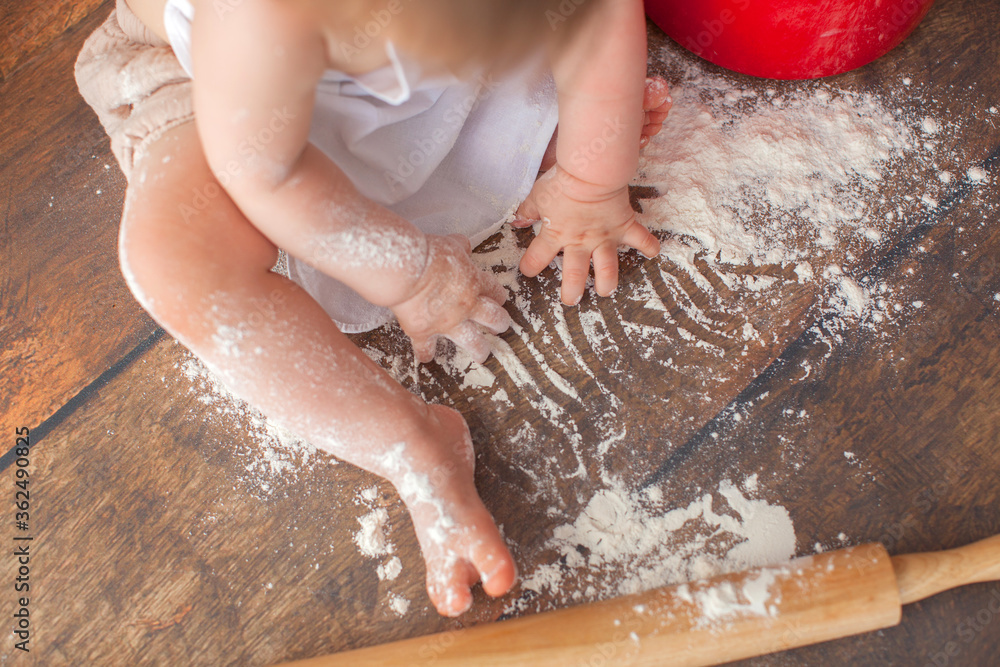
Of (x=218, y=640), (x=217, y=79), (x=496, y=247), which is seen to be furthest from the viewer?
(x=496, y=247)

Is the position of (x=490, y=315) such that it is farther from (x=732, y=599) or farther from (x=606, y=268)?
(x=732, y=599)

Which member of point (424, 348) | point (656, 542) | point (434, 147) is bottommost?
point (656, 542)

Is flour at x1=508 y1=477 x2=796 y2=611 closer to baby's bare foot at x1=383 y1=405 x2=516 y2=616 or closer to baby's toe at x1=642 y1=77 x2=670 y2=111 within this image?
baby's bare foot at x1=383 y1=405 x2=516 y2=616

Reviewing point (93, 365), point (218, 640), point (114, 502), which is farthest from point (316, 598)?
point (93, 365)

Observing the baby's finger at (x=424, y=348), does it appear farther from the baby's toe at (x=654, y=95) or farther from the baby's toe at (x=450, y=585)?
the baby's toe at (x=654, y=95)

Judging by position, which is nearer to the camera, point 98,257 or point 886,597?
point 886,597

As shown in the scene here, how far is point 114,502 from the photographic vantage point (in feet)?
2.33

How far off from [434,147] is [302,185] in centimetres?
20

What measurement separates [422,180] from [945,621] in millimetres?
670

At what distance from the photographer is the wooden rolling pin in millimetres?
577

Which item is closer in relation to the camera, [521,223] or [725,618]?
[725,618]

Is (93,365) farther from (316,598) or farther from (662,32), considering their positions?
(662,32)

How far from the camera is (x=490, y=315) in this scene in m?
0.70

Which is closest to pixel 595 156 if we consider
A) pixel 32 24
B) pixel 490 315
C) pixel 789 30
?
pixel 490 315
